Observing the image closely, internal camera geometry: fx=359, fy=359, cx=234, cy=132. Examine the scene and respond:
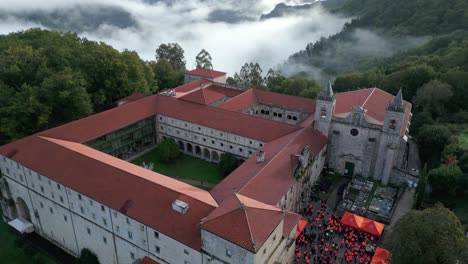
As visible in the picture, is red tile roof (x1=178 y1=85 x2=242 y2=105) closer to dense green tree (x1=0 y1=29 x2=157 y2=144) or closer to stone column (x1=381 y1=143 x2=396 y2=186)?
dense green tree (x1=0 y1=29 x2=157 y2=144)

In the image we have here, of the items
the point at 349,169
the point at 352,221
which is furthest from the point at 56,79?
the point at 352,221

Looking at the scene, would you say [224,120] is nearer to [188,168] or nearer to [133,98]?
[188,168]

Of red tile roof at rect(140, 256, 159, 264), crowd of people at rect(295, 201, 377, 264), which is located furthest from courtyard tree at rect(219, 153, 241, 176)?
red tile roof at rect(140, 256, 159, 264)

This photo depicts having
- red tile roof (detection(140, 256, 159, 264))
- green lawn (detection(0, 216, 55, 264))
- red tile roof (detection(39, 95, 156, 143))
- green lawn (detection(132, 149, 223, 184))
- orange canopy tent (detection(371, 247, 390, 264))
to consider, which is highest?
red tile roof (detection(39, 95, 156, 143))

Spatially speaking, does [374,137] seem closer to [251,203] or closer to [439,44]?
[251,203]

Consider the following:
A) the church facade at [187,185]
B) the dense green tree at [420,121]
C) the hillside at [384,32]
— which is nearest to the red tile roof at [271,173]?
the church facade at [187,185]

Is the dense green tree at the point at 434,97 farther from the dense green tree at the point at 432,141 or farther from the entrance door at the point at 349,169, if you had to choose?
the entrance door at the point at 349,169
